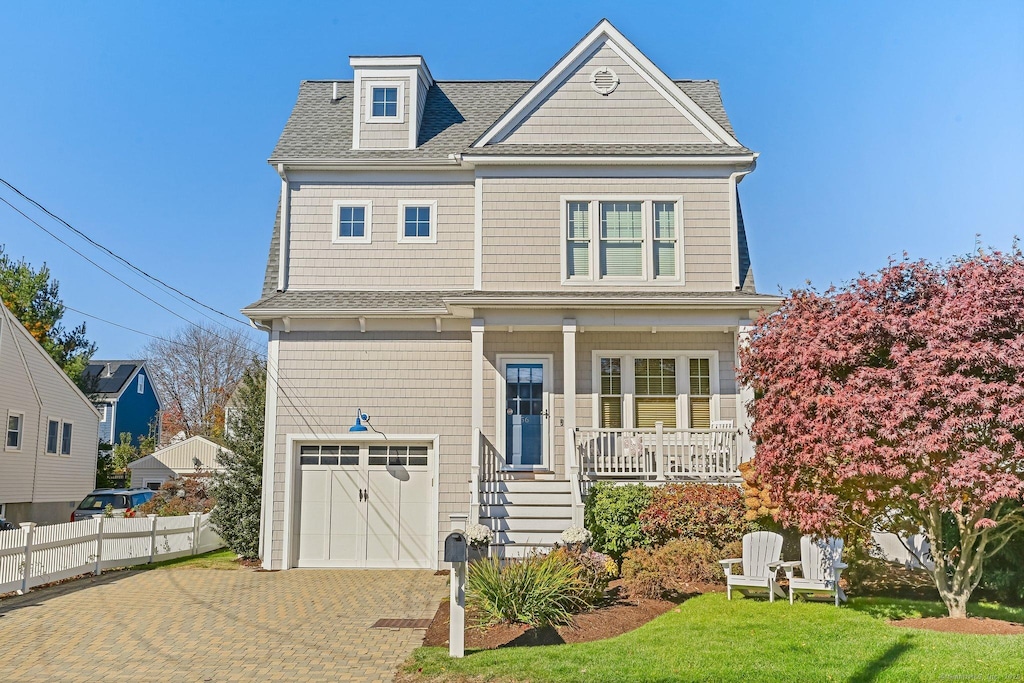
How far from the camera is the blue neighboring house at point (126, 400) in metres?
41.5

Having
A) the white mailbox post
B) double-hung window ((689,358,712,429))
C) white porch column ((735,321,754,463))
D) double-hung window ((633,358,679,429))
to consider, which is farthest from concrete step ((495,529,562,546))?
the white mailbox post

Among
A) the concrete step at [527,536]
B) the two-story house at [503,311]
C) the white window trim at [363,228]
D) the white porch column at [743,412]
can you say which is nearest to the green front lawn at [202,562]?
the two-story house at [503,311]

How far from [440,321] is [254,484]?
4.77 m

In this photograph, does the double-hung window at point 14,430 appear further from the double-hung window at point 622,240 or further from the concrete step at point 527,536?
the double-hung window at point 622,240

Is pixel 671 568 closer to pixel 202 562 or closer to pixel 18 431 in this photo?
pixel 202 562

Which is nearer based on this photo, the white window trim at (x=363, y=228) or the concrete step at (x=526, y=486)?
the concrete step at (x=526, y=486)

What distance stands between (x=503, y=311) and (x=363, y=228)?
3.46m

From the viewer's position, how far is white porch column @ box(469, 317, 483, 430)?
14.8 meters

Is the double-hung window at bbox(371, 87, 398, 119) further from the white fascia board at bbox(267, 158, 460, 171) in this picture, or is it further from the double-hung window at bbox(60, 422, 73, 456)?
the double-hung window at bbox(60, 422, 73, 456)

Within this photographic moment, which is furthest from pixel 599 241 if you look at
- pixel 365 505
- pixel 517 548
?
pixel 365 505

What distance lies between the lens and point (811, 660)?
25.8ft

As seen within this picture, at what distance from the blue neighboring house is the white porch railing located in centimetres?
3209

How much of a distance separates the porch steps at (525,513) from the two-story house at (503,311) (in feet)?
3.26

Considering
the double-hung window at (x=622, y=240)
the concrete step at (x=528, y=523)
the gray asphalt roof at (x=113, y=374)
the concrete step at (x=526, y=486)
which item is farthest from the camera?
the gray asphalt roof at (x=113, y=374)
